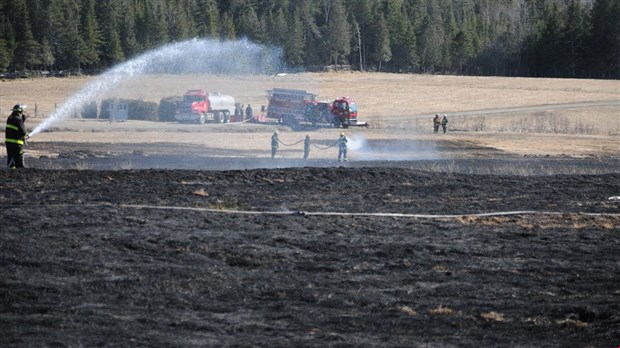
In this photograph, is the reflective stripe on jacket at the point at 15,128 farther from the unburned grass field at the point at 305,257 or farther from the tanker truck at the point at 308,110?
the tanker truck at the point at 308,110

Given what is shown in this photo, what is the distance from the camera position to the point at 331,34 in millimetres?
118500

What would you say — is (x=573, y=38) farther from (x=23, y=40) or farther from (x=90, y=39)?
(x=23, y=40)

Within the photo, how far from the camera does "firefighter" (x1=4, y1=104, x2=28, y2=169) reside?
2416 cm

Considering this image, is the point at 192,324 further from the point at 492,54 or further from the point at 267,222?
the point at 492,54

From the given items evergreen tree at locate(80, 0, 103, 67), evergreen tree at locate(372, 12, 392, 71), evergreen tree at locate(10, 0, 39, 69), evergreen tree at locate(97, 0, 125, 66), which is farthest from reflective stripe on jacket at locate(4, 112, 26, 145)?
evergreen tree at locate(372, 12, 392, 71)

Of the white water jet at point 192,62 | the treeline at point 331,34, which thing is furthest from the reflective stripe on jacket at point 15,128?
the treeline at point 331,34

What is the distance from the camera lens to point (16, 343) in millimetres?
9508

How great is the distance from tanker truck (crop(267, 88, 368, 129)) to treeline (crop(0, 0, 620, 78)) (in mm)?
45199

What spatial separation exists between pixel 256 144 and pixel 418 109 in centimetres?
3587

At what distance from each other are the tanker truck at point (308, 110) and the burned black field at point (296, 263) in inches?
1394

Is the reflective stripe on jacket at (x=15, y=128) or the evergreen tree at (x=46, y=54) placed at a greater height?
the evergreen tree at (x=46, y=54)

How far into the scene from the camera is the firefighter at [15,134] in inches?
951

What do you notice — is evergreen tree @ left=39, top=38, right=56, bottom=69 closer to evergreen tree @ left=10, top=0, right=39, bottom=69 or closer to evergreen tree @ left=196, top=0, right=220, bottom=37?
evergreen tree @ left=10, top=0, right=39, bottom=69

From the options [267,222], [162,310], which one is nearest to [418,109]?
[267,222]
